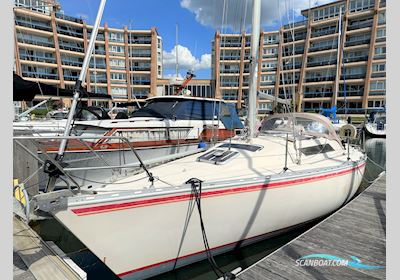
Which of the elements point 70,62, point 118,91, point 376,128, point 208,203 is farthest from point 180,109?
point 70,62

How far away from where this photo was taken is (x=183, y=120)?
29.3 feet

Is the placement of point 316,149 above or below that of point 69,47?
below

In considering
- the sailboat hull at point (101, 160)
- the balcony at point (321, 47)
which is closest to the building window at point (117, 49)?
the balcony at point (321, 47)

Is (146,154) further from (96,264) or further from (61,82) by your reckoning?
(61,82)

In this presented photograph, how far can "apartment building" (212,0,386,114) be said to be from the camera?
39.2m

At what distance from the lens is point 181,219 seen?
3.64 m

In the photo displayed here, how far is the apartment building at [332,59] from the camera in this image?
39.2 meters

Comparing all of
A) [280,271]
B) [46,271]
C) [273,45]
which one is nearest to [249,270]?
[280,271]

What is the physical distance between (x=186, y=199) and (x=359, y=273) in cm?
247

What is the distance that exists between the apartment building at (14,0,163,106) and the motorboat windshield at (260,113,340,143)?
33.4 metres

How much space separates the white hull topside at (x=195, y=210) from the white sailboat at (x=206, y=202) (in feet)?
0.04

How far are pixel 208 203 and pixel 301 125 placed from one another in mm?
4489

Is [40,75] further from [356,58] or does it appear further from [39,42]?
[356,58]

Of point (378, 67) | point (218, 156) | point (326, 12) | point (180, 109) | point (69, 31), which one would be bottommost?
point (218, 156)
